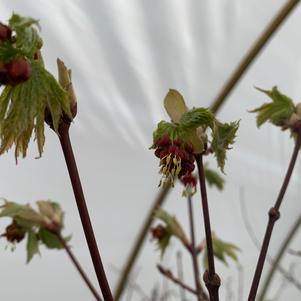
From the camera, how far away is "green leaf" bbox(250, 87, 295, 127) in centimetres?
69

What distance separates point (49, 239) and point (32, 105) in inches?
17.7

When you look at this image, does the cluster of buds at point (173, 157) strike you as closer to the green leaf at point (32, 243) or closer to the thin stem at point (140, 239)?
the green leaf at point (32, 243)

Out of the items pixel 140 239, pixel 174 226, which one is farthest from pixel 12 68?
pixel 140 239

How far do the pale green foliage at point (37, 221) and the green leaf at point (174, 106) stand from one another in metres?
0.34

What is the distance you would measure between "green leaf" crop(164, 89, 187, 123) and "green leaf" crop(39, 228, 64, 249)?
0.38 metres

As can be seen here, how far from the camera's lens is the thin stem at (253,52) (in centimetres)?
194

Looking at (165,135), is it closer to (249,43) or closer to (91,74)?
(91,74)

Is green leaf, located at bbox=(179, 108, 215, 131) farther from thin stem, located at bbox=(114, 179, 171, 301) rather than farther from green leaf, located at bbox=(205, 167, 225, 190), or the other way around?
thin stem, located at bbox=(114, 179, 171, 301)

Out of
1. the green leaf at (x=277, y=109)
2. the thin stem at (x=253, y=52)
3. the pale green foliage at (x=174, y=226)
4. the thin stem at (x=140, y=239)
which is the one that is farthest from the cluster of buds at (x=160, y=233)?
the thin stem at (x=140, y=239)

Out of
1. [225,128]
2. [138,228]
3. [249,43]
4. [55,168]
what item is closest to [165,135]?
[225,128]

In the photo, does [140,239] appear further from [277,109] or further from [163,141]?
[163,141]

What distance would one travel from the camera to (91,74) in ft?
6.31

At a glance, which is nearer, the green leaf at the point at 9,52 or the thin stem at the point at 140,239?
the green leaf at the point at 9,52

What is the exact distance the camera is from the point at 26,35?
0.42 metres
